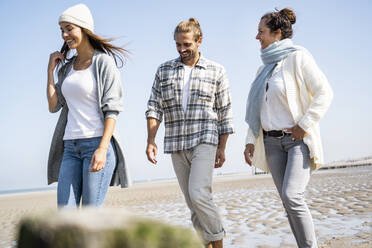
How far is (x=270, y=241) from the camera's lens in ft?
15.8

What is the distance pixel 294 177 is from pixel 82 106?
182 cm

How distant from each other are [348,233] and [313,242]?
86.7 inches

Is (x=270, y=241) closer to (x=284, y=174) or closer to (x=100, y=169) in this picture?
(x=284, y=174)

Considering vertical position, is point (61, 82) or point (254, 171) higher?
point (61, 82)

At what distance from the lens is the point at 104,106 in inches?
120

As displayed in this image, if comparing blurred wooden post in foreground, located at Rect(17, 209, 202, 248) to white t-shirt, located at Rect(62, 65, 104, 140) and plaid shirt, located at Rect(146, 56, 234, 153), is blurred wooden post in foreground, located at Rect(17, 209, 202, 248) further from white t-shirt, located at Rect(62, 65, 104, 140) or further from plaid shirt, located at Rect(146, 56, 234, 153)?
plaid shirt, located at Rect(146, 56, 234, 153)

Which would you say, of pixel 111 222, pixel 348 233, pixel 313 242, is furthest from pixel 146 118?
pixel 111 222

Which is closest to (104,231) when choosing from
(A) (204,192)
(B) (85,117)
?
(B) (85,117)

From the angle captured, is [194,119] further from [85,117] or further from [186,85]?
[85,117]

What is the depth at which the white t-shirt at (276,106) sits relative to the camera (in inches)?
136

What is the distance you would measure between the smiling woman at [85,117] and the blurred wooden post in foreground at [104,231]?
2.18 meters

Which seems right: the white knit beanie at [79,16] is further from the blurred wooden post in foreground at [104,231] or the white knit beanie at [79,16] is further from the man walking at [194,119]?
the blurred wooden post in foreground at [104,231]

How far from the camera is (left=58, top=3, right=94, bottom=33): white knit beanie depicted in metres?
3.10

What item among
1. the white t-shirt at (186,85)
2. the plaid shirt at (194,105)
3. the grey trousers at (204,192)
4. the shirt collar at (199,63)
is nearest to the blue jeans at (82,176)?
the grey trousers at (204,192)
